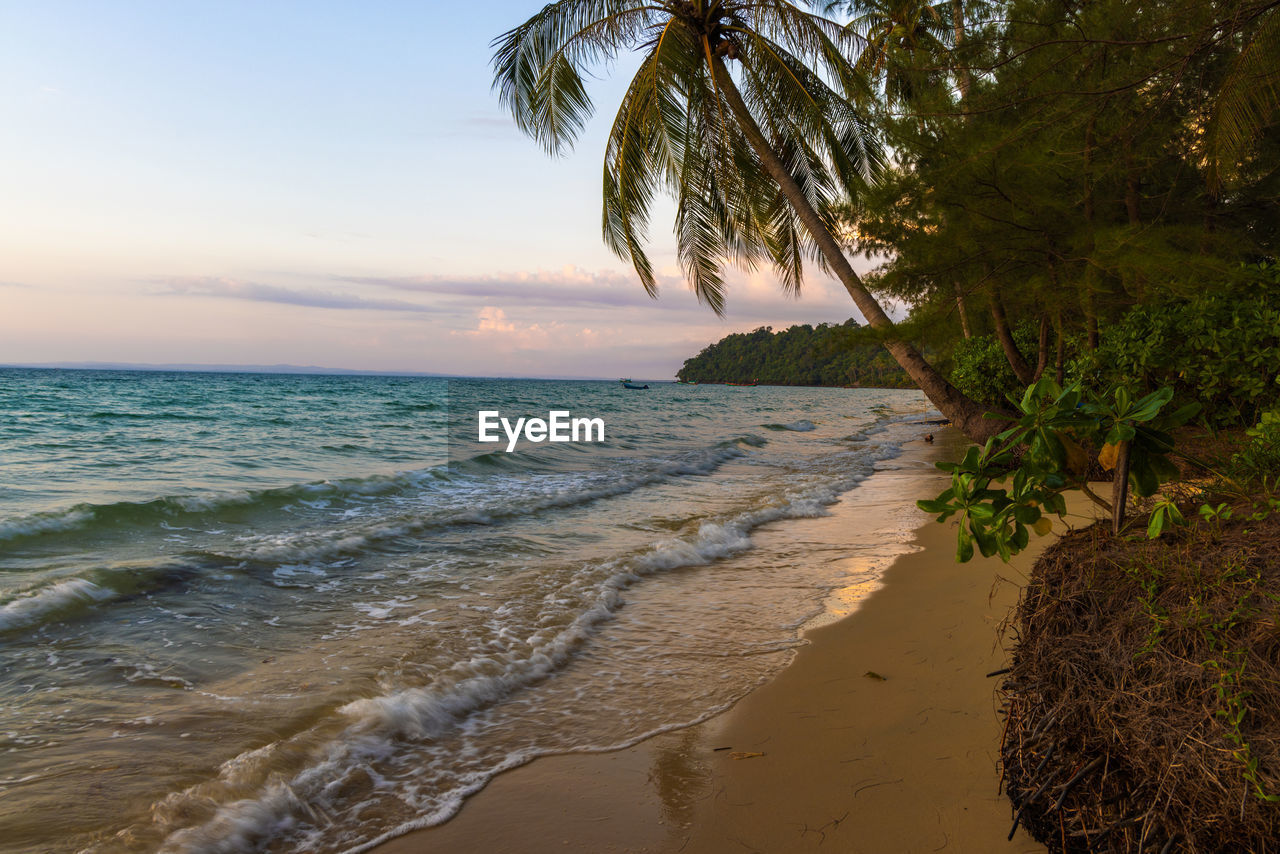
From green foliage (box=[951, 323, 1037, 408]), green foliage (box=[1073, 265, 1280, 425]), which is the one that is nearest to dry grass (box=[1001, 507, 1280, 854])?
green foliage (box=[1073, 265, 1280, 425])

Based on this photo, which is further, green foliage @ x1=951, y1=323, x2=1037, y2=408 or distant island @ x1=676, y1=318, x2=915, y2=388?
distant island @ x1=676, y1=318, x2=915, y2=388

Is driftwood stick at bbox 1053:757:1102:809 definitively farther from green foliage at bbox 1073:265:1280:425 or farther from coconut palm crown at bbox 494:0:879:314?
coconut palm crown at bbox 494:0:879:314

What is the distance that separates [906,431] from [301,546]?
25290mm

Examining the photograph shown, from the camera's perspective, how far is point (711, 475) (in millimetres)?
15508

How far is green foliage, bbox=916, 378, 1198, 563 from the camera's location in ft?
6.96

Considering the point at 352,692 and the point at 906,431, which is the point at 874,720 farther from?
the point at 906,431

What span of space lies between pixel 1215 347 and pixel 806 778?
736 cm

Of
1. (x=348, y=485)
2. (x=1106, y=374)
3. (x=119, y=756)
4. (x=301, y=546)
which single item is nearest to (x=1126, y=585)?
(x=119, y=756)

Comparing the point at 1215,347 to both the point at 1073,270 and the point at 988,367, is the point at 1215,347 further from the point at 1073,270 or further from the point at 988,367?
the point at 988,367

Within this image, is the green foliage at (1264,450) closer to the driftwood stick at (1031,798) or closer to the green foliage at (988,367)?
the driftwood stick at (1031,798)

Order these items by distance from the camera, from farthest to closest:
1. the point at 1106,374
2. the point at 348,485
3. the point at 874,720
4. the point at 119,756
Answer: the point at 348,485 → the point at 1106,374 → the point at 874,720 → the point at 119,756

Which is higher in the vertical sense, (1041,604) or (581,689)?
(1041,604)

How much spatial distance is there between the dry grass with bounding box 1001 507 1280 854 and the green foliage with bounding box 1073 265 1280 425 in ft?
19.3

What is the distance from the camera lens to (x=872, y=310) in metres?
10.8
